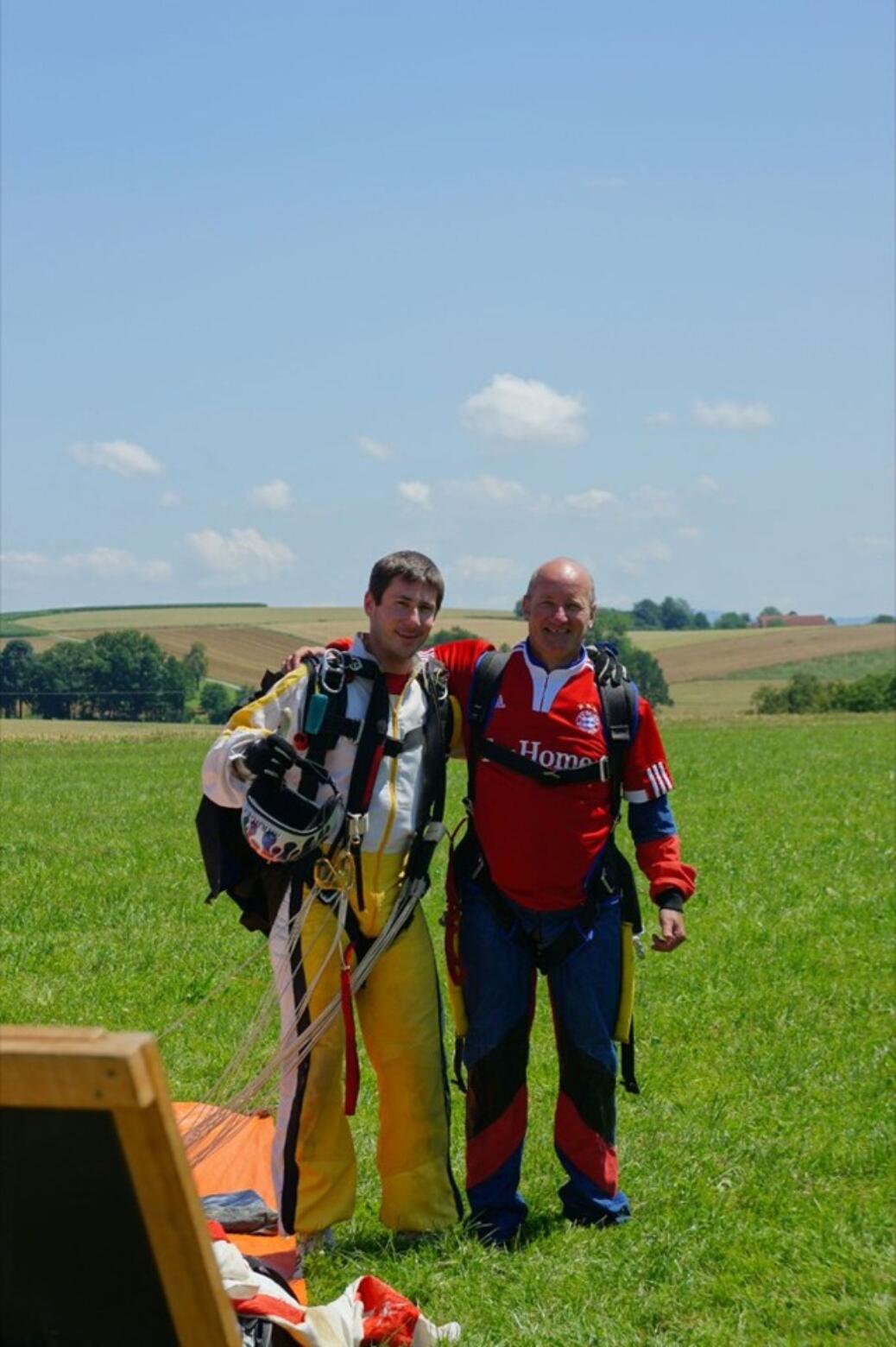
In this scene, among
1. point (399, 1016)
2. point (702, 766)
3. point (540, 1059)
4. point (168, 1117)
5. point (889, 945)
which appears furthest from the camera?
point (702, 766)

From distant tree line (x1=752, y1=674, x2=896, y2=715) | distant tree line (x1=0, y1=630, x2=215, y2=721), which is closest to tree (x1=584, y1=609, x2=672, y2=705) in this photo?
distant tree line (x1=752, y1=674, x2=896, y2=715)

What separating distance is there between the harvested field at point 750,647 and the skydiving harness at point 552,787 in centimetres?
7476

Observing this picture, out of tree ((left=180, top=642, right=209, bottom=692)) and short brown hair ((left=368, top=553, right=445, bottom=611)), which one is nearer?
short brown hair ((left=368, top=553, right=445, bottom=611))

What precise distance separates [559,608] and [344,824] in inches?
39.5

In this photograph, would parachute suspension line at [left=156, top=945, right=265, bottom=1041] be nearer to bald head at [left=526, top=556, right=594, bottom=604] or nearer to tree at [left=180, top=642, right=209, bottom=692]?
bald head at [left=526, top=556, right=594, bottom=604]

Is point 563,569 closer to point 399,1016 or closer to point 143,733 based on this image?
point 399,1016

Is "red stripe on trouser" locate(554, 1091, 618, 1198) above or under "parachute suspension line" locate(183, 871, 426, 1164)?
under

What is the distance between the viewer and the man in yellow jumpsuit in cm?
505

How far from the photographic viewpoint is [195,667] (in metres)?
65.1

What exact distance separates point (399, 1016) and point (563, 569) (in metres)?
1.54

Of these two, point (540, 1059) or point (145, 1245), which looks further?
point (540, 1059)

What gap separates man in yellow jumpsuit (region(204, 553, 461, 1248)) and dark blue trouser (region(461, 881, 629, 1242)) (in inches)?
9.2

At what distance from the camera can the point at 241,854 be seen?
5191 millimetres

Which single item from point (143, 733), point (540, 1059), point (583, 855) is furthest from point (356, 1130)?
point (143, 733)
